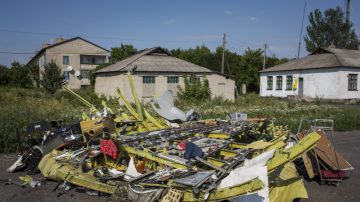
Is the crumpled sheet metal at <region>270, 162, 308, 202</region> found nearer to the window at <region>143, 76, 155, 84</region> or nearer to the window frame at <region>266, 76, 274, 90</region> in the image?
the window at <region>143, 76, 155, 84</region>

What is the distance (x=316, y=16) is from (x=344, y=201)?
5340 centimetres

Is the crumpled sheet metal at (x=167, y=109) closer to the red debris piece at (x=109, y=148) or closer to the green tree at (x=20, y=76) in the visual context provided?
the red debris piece at (x=109, y=148)

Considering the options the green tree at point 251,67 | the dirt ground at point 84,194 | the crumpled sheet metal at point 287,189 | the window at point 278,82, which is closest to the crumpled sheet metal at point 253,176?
the crumpled sheet metal at point 287,189

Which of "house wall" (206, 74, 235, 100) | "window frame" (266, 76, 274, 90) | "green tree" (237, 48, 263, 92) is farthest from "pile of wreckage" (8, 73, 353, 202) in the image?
"green tree" (237, 48, 263, 92)

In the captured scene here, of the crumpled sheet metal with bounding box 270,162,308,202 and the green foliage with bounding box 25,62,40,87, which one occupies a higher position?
the green foliage with bounding box 25,62,40,87

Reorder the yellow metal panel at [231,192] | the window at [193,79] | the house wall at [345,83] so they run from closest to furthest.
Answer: the yellow metal panel at [231,192], the window at [193,79], the house wall at [345,83]

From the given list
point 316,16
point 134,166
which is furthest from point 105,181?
point 316,16

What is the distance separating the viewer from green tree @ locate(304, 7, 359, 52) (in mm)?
52781

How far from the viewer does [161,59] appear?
92.7 feet

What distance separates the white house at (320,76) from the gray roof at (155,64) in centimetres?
1131

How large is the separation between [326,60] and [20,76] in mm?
38362

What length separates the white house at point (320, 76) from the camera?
30.0 meters

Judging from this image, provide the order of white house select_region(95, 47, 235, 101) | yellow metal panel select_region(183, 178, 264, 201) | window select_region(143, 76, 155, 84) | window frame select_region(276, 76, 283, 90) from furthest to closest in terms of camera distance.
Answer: window frame select_region(276, 76, 283, 90), window select_region(143, 76, 155, 84), white house select_region(95, 47, 235, 101), yellow metal panel select_region(183, 178, 264, 201)

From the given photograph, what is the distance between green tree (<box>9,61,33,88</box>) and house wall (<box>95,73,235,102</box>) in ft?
70.0
